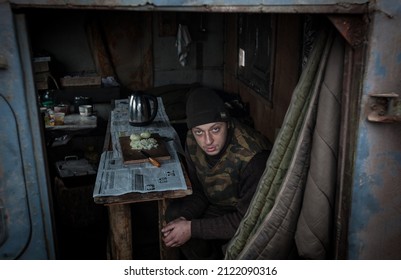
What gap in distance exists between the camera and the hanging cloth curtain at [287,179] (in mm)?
1648

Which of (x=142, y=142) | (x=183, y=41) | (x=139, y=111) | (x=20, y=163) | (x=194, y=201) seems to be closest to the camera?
(x=20, y=163)

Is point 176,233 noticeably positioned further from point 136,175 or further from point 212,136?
point 212,136

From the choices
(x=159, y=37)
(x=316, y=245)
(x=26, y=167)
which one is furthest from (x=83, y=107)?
(x=316, y=245)

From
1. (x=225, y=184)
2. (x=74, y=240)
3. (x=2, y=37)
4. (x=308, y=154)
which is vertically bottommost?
(x=74, y=240)

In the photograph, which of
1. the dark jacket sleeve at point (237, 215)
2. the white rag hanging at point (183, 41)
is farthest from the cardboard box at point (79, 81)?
the dark jacket sleeve at point (237, 215)

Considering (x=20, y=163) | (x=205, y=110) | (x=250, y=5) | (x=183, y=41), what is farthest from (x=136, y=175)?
(x=183, y=41)

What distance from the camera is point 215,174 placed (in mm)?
2652

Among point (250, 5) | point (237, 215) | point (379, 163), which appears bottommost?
point (237, 215)

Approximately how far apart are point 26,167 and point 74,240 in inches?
89.3

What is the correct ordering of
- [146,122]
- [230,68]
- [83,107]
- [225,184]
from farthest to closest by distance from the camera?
[230,68], [83,107], [146,122], [225,184]

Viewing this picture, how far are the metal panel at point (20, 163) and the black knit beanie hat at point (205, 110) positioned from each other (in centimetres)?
114

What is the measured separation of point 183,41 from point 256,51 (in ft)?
5.38

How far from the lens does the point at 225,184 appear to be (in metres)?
2.65
